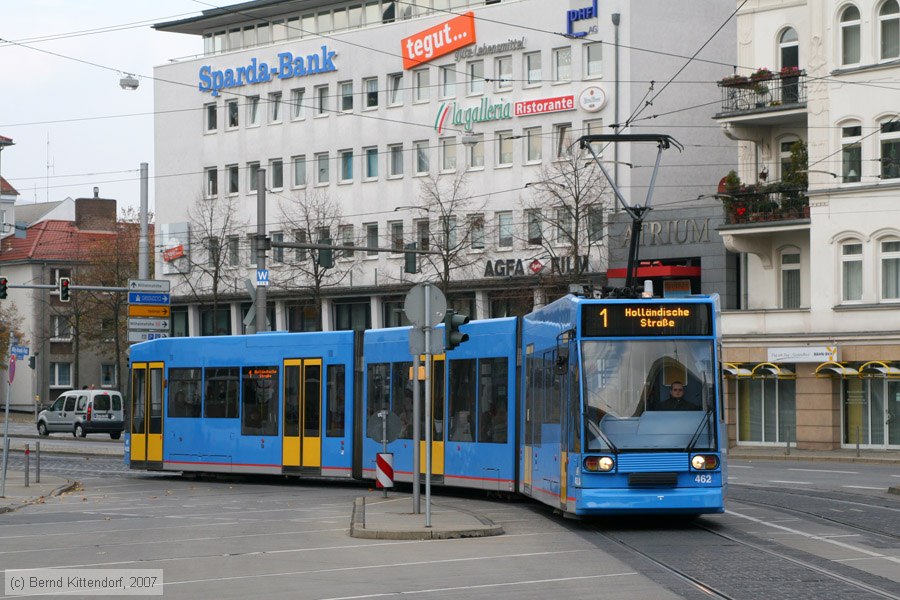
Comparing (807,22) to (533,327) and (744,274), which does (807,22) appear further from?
(533,327)

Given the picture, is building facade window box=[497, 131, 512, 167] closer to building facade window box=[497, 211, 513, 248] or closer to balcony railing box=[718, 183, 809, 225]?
building facade window box=[497, 211, 513, 248]

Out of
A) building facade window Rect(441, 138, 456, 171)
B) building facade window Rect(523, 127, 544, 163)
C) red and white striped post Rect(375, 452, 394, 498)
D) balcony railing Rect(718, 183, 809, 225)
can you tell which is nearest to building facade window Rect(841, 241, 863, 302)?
balcony railing Rect(718, 183, 809, 225)

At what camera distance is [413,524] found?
19.0 meters

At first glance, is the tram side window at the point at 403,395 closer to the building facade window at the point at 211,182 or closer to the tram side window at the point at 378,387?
the tram side window at the point at 378,387

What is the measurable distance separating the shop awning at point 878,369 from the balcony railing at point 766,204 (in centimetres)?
499

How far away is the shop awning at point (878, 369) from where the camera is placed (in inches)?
1721

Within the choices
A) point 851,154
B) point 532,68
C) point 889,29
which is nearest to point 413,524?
point 851,154

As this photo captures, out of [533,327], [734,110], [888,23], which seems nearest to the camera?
[533,327]

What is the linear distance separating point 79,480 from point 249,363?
6501 millimetres

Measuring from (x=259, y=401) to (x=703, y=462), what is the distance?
557 inches

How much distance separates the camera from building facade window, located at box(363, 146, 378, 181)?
218 feet

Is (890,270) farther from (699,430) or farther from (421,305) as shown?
(699,430)

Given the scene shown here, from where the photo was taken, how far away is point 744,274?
49.9 metres

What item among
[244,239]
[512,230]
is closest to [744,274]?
[512,230]
